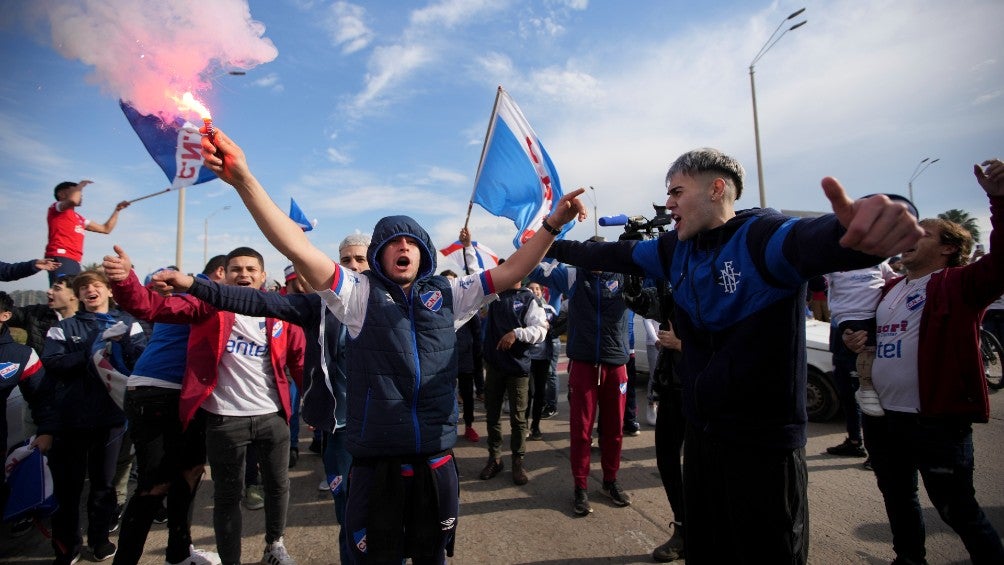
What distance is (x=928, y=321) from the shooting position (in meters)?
2.70

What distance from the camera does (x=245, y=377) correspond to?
318 centimetres

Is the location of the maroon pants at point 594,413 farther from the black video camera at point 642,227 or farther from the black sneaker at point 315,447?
the black sneaker at point 315,447

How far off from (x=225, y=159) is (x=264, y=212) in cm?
23

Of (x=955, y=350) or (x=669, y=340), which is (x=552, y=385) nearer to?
(x=669, y=340)

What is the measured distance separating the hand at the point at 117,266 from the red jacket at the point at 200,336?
4 centimetres

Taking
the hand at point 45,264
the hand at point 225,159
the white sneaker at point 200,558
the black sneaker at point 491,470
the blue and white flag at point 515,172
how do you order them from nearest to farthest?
the hand at point 225,159 → the white sneaker at point 200,558 → the blue and white flag at point 515,172 → the black sneaker at point 491,470 → the hand at point 45,264

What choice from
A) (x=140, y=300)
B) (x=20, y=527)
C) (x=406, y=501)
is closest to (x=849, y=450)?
(x=406, y=501)

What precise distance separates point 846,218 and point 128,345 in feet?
15.6

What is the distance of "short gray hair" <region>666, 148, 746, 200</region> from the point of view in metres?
2.07

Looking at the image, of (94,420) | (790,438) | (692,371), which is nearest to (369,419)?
(692,371)

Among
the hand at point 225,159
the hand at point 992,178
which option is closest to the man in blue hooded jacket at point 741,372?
the hand at point 992,178

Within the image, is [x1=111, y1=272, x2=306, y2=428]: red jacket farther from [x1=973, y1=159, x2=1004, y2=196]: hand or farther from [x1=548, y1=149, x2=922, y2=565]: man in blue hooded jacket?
[x1=973, y1=159, x2=1004, y2=196]: hand

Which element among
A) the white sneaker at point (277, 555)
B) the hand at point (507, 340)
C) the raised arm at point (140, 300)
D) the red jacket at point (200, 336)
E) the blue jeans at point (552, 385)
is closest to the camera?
the raised arm at point (140, 300)

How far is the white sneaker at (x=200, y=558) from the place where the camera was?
318 centimetres
